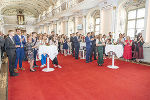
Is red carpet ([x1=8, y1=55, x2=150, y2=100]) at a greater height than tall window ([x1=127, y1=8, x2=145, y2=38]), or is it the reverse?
tall window ([x1=127, y1=8, x2=145, y2=38])

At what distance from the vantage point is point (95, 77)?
4402 millimetres

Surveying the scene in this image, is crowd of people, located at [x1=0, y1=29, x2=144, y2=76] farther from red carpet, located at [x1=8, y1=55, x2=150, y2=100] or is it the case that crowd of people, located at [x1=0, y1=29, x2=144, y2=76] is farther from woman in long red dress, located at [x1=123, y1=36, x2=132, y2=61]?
red carpet, located at [x1=8, y1=55, x2=150, y2=100]

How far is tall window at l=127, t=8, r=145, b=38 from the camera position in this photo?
8070mm

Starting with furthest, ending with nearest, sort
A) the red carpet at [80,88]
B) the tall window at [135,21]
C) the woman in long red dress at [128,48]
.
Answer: the tall window at [135,21] → the woman in long red dress at [128,48] → the red carpet at [80,88]

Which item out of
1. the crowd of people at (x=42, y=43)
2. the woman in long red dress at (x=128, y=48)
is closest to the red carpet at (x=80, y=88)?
the crowd of people at (x=42, y=43)

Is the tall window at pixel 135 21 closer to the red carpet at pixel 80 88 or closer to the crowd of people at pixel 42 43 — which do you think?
the crowd of people at pixel 42 43

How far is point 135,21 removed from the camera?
849cm

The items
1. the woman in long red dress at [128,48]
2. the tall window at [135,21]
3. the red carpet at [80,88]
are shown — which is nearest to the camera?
the red carpet at [80,88]

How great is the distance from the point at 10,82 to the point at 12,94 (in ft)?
3.20

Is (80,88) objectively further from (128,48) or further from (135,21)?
(135,21)

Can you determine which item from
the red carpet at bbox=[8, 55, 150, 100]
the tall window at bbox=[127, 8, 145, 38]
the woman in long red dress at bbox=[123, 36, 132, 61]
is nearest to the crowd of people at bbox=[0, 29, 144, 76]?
the woman in long red dress at bbox=[123, 36, 132, 61]

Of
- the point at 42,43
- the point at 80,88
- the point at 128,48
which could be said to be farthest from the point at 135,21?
the point at 80,88

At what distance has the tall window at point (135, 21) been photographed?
8.07 m

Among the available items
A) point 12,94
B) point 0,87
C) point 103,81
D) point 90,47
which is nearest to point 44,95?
point 12,94
